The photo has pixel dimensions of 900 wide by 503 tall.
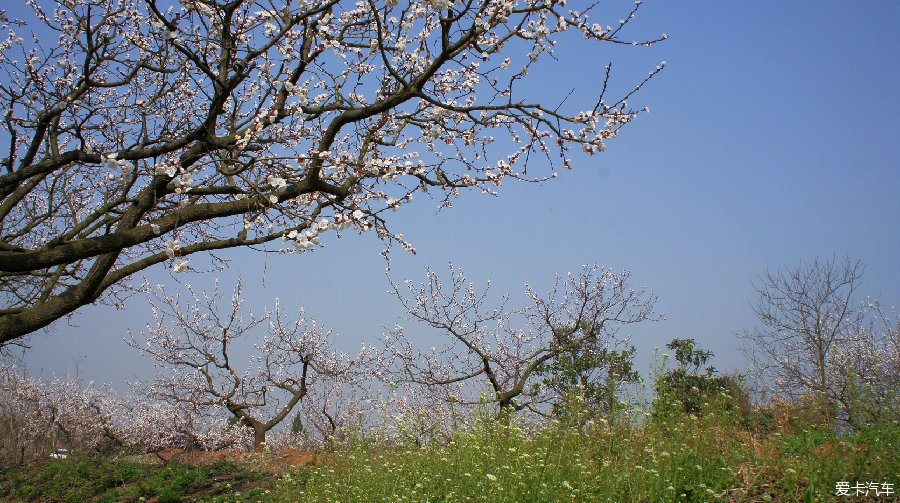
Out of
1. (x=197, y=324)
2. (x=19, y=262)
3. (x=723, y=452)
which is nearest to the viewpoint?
(x=723, y=452)

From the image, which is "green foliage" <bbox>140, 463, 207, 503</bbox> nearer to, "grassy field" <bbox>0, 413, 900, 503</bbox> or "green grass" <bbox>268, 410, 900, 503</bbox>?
"grassy field" <bbox>0, 413, 900, 503</bbox>

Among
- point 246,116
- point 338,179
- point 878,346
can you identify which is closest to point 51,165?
point 246,116

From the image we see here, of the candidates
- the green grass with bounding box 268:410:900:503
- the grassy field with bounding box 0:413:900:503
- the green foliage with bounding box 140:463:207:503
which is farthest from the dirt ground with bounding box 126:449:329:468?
the green grass with bounding box 268:410:900:503

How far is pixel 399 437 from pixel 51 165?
453 cm

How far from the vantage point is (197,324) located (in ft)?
44.6

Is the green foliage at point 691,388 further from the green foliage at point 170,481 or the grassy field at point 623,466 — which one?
the green foliage at point 170,481

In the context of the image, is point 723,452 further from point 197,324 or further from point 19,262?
point 197,324

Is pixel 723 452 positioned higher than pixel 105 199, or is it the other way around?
pixel 105 199

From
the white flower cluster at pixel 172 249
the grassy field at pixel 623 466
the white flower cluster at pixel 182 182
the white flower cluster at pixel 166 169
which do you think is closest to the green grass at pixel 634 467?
the grassy field at pixel 623 466

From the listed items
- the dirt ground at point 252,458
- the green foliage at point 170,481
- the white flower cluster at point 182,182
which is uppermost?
the white flower cluster at point 182,182

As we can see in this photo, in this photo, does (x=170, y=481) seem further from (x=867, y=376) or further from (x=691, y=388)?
(x=867, y=376)

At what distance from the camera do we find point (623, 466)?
399 centimetres

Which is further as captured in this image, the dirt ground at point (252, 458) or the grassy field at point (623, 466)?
the dirt ground at point (252, 458)

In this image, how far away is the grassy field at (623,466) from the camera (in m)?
3.62
